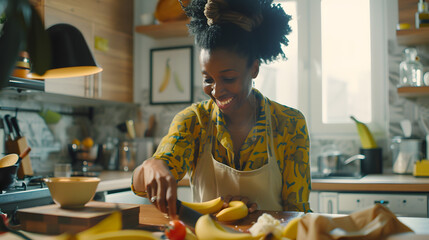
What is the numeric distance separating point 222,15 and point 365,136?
1.84 m

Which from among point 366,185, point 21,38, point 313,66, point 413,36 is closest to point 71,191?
point 21,38

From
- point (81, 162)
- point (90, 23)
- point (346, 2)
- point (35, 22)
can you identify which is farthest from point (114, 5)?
point (35, 22)

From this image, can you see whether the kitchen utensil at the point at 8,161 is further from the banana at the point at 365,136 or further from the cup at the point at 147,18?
the banana at the point at 365,136

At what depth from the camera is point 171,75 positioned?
3.48 metres

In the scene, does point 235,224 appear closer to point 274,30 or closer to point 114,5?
point 274,30

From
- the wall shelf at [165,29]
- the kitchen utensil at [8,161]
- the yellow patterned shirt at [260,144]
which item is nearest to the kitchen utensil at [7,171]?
the kitchen utensil at [8,161]

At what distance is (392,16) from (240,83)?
201 centimetres

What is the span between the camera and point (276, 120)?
5.27 ft

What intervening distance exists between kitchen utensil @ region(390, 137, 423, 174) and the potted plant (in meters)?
2.65

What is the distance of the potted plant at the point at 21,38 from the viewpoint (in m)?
0.49

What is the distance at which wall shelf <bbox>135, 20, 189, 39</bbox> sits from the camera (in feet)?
10.5

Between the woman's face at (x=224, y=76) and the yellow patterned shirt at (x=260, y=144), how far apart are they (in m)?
0.16

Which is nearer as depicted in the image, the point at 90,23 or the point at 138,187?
the point at 138,187

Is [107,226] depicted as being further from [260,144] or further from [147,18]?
[147,18]
